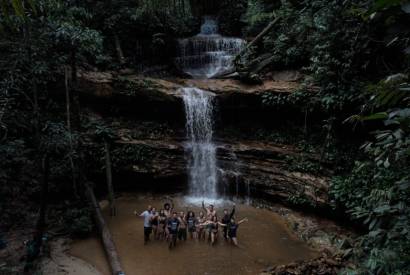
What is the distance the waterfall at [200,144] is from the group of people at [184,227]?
340 cm

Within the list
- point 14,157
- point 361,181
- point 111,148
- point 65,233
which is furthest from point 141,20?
point 361,181

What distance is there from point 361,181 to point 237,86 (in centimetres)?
648

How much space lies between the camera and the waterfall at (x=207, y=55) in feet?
56.2

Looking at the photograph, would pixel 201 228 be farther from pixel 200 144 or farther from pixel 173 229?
pixel 200 144

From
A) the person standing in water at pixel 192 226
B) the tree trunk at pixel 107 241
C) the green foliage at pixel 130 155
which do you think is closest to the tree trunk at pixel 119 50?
the green foliage at pixel 130 155

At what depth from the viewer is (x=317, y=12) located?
13.1 meters

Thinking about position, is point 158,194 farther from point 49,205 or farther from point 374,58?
point 374,58

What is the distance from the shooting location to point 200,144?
1409 cm

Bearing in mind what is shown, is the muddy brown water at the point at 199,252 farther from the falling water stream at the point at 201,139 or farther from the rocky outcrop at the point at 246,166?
the falling water stream at the point at 201,139

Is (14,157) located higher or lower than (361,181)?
higher

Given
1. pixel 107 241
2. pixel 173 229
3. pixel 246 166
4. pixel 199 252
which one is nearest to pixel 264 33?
pixel 246 166

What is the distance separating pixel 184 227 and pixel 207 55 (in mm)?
10674

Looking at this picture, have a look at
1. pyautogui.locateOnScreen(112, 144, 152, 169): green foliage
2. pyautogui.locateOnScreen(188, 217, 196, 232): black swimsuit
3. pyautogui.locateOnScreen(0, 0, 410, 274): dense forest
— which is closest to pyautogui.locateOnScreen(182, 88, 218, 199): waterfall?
pyautogui.locateOnScreen(0, 0, 410, 274): dense forest

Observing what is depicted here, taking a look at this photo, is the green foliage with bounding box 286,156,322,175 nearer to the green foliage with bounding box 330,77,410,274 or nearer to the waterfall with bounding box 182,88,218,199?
the waterfall with bounding box 182,88,218,199
